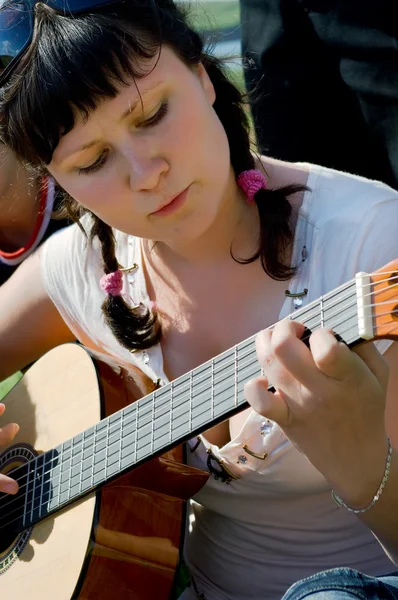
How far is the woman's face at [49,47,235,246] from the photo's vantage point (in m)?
1.20

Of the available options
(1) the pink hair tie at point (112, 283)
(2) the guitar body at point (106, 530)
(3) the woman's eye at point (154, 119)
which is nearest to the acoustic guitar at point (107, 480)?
(2) the guitar body at point (106, 530)

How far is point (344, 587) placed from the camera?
41.7 inches

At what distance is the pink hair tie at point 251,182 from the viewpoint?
137cm

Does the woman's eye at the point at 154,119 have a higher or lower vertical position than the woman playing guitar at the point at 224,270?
higher

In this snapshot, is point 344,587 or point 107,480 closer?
point 344,587

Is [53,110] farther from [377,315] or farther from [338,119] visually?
[338,119]

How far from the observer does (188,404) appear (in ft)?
3.98

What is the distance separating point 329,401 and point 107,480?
0.44m

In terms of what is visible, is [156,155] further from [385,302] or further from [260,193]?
[385,302]

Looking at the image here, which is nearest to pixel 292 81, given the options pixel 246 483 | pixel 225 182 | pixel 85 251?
pixel 85 251

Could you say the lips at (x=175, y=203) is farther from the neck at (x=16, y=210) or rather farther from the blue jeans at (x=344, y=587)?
the neck at (x=16, y=210)

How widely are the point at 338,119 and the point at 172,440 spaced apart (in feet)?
4.06

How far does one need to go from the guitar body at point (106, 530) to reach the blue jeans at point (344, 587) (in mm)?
313

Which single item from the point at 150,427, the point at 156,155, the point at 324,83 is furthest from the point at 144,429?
the point at 324,83
